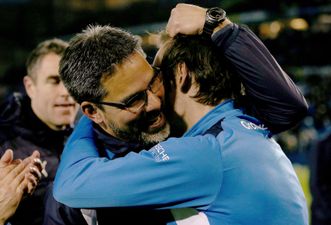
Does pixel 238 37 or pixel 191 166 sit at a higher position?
pixel 238 37

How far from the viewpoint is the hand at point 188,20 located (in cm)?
206

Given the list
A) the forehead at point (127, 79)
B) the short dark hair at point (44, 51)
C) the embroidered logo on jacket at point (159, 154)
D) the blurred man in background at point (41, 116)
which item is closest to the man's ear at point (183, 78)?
the forehead at point (127, 79)

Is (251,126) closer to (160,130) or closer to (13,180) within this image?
(160,130)

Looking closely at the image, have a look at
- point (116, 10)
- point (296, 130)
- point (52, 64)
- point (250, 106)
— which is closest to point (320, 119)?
point (296, 130)

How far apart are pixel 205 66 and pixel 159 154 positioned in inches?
17.2

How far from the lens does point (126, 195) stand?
6.19 ft

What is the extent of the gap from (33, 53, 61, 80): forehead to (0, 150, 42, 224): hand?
66.9 inches

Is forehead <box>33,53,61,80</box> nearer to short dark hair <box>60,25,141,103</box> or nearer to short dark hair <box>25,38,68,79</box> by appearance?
short dark hair <box>25,38,68,79</box>

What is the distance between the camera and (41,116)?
3627mm

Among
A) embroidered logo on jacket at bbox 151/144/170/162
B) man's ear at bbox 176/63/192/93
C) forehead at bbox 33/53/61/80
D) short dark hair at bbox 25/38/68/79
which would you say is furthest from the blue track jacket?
short dark hair at bbox 25/38/68/79

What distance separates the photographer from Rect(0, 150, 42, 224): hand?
2.24 meters

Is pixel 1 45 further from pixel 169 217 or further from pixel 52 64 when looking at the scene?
pixel 169 217

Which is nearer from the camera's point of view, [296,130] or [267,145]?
[267,145]

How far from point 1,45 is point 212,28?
26.7 metres
